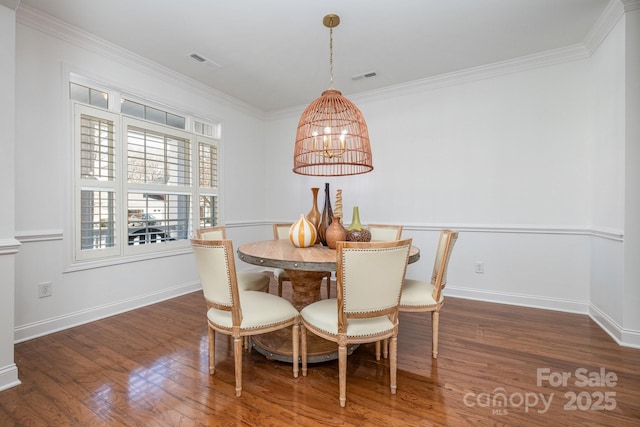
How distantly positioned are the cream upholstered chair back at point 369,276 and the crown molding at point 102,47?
3.19 meters

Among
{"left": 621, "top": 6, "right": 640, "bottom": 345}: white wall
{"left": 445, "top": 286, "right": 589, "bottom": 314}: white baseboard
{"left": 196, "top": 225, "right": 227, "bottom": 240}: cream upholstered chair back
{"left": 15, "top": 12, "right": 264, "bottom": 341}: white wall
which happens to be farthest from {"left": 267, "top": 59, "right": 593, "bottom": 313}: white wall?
{"left": 15, "top": 12, "right": 264, "bottom": 341}: white wall

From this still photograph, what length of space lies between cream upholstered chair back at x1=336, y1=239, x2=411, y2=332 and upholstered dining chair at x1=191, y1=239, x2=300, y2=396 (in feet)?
1.54

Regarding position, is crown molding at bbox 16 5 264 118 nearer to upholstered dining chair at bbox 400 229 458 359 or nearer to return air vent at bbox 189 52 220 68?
return air vent at bbox 189 52 220 68

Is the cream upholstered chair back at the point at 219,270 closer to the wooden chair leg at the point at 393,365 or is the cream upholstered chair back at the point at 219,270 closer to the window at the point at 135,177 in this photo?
the wooden chair leg at the point at 393,365

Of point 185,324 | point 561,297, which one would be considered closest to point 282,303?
point 185,324

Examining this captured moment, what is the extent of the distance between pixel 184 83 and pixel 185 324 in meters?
2.89

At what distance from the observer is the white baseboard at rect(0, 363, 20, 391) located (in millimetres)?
1779

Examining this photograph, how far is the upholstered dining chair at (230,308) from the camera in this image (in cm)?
170

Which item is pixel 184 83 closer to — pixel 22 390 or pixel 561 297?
pixel 22 390

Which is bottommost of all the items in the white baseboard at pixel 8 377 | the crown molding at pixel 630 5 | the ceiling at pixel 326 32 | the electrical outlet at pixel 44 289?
the white baseboard at pixel 8 377

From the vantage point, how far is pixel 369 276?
5.13 ft

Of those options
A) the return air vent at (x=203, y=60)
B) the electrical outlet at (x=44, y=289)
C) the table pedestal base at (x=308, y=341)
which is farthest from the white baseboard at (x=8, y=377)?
the return air vent at (x=203, y=60)

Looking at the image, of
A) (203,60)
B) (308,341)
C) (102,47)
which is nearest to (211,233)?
(308,341)

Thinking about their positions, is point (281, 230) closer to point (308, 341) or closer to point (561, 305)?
point (308, 341)
